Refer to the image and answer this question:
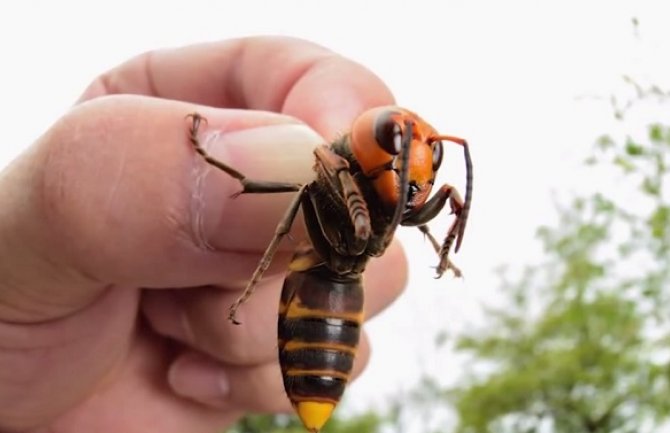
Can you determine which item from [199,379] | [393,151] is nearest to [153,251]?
[393,151]

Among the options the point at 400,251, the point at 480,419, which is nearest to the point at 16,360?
the point at 400,251

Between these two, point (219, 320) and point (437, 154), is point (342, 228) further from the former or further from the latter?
point (219, 320)

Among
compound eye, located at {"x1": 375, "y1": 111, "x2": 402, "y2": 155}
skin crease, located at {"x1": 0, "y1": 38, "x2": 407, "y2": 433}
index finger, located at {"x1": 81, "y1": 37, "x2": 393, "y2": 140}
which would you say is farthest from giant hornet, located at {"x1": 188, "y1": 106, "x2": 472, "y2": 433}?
index finger, located at {"x1": 81, "y1": 37, "x2": 393, "y2": 140}

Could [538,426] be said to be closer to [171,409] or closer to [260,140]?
[171,409]

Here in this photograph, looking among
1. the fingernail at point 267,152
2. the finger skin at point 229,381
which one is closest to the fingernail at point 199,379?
the finger skin at point 229,381

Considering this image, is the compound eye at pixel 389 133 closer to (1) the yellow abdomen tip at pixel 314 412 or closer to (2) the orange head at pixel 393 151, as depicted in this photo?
(2) the orange head at pixel 393 151

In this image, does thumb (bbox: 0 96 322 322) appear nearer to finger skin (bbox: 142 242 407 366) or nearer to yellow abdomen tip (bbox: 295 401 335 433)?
yellow abdomen tip (bbox: 295 401 335 433)
